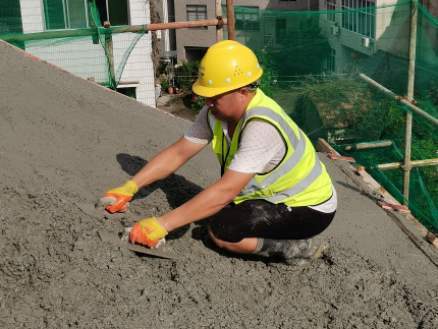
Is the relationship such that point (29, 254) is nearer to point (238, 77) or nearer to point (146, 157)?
point (238, 77)

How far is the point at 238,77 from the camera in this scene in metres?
3.18

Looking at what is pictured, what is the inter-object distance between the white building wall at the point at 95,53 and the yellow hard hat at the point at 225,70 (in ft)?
15.5

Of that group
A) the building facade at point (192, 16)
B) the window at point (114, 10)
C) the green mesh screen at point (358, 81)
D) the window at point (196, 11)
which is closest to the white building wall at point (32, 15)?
the window at point (114, 10)

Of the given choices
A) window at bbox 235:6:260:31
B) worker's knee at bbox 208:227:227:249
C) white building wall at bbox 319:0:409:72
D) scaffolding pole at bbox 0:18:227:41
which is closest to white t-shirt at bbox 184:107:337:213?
worker's knee at bbox 208:227:227:249

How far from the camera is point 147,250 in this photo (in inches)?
129

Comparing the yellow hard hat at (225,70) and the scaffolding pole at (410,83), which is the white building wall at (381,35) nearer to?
the scaffolding pole at (410,83)

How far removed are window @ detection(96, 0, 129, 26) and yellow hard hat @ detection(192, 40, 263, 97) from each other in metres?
13.8

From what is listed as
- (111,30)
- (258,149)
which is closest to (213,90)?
(258,149)

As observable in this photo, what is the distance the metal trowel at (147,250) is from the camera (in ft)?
10.7

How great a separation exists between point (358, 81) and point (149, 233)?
4.50 m

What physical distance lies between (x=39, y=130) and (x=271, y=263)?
1.95 meters

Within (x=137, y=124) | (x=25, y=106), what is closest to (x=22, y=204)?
(x=25, y=106)

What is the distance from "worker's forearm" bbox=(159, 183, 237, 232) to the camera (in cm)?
309

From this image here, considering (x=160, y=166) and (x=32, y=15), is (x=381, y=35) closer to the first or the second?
(x=160, y=166)
